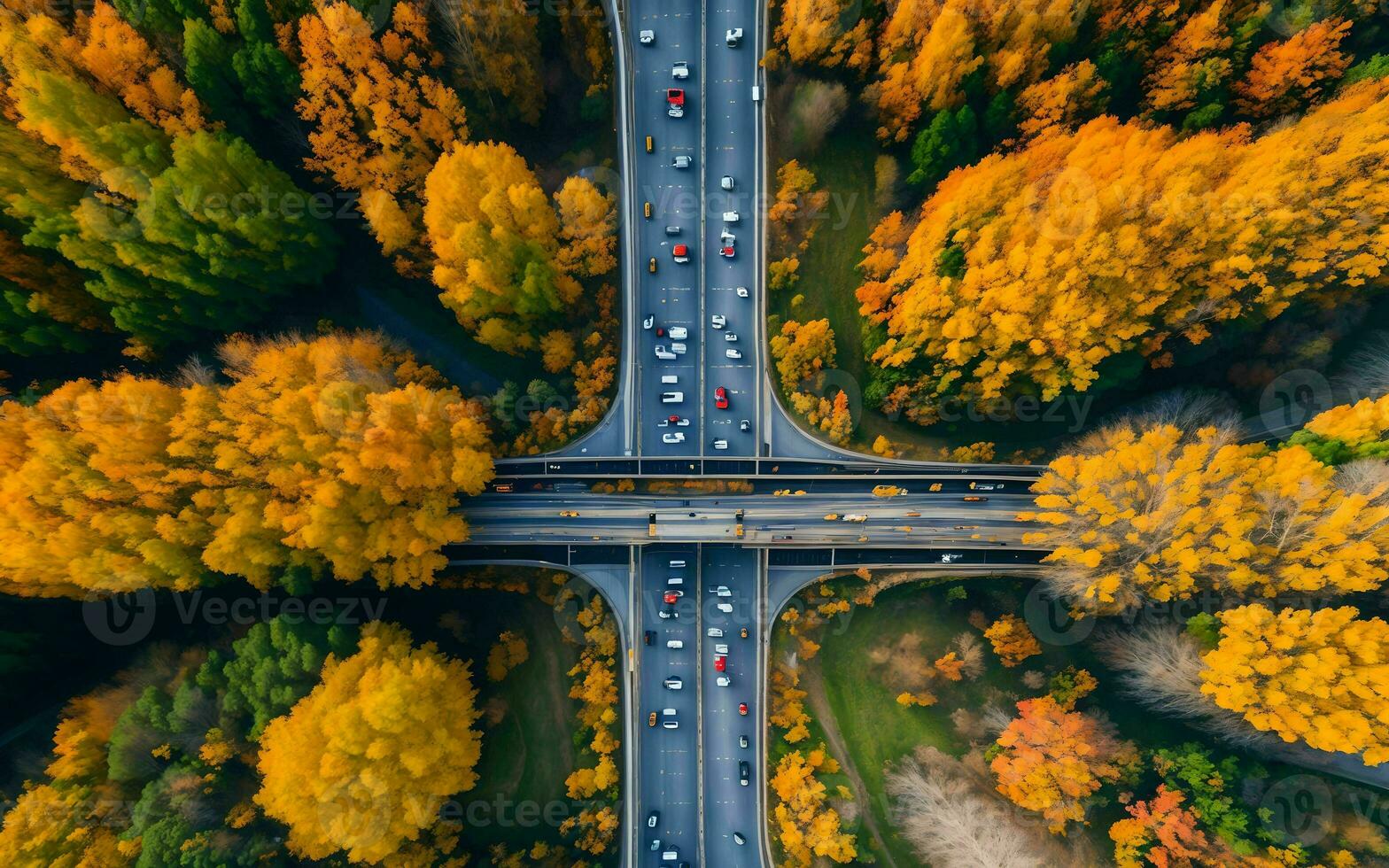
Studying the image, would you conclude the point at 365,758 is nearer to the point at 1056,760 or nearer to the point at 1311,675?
the point at 1056,760

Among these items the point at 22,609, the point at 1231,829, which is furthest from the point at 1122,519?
the point at 22,609

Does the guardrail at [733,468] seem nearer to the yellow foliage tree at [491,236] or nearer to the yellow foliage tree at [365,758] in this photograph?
the yellow foliage tree at [491,236]

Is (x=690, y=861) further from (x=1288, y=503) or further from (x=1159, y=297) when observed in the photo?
(x=1159, y=297)

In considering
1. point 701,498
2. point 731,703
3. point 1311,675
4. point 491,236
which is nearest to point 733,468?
point 701,498
